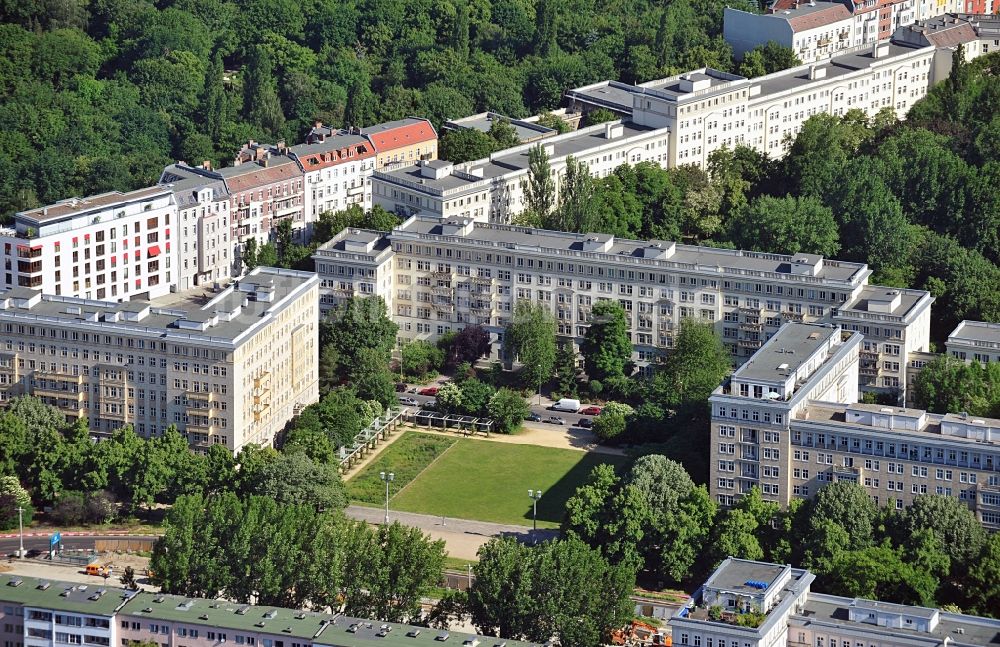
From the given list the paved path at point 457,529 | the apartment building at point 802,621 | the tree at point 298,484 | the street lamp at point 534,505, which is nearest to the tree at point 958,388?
the street lamp at point 534,505

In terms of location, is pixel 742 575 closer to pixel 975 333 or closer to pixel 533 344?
pixel 975 333

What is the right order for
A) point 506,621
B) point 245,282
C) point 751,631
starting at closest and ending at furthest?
point 751,631 < point 506,621 < point 245,282

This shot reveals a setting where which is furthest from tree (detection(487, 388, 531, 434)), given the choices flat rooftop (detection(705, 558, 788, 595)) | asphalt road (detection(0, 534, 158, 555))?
flat rooftop (detection(705, 558, 788, 595))

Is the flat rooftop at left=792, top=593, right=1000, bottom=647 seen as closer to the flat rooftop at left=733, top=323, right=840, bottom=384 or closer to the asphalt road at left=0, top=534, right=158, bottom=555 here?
the flat rooftop at left=733, top=323, right=840, bottom=384

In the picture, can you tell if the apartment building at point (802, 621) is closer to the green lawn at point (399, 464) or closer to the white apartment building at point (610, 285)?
the green lawn at point (399, 464)

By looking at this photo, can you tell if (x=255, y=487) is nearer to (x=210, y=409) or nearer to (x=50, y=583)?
(x=210, y=409)

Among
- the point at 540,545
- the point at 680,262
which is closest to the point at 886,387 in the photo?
the point at 680,262

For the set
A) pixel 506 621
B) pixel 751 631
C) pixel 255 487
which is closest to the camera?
pixel 751 631
